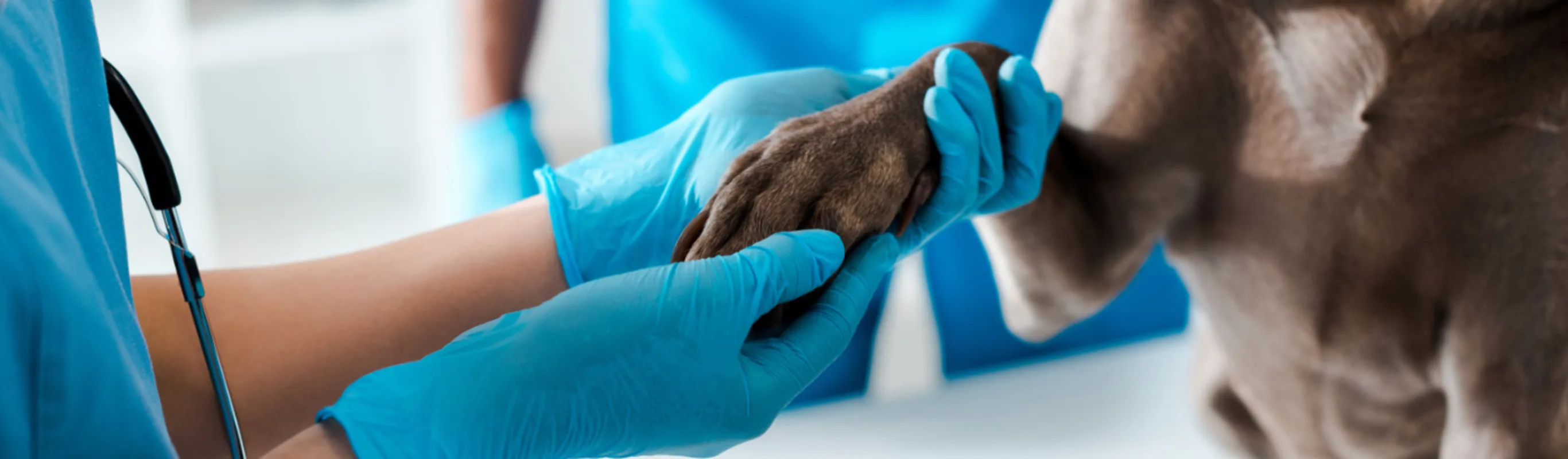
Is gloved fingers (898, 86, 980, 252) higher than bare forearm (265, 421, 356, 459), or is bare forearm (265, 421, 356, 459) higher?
bare forearm (265, 421, 356, 459)

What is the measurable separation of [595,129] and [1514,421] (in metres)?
1.68

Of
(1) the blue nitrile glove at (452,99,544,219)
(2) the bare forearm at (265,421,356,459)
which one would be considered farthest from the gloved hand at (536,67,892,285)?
(1) the blue nitrile glove at (452,99,544,219)

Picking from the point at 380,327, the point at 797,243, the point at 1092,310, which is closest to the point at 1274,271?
the point at 1092,310

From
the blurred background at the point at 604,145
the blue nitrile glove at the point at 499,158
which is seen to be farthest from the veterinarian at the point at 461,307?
the blurred background at the point at 604,145

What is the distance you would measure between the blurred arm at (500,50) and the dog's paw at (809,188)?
948 mm

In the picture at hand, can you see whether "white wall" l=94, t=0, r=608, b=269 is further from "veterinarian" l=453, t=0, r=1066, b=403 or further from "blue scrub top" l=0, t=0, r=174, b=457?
"blue scrub top" l=0, t=0, r=174, b=457

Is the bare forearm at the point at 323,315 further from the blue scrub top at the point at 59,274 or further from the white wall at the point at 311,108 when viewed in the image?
the white wall at the point at 311,108

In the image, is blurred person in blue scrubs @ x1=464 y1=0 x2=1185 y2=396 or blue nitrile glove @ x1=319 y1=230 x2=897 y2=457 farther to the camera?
blurred person in blue scrubs @ x1=464 y1=0 x2=1185 y2=396

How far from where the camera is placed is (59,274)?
1.73ft

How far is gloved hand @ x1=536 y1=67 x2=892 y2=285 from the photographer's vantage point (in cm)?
97

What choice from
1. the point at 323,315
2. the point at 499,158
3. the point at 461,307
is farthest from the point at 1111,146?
the point at 499,158

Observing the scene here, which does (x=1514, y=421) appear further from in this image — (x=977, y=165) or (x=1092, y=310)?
(x=977, y=165)

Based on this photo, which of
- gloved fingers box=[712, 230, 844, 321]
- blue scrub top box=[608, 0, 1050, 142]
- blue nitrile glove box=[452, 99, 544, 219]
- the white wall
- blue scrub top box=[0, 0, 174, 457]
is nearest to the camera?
blue scrub top box=[0, 0, 174, 457]

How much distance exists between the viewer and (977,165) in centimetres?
94
